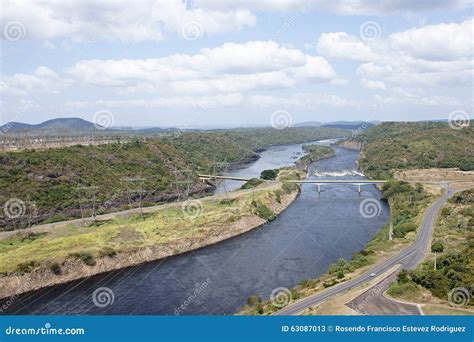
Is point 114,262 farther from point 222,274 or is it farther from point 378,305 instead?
point 378,305

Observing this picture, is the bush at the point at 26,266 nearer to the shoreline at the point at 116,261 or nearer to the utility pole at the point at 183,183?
the shoreline at the point at 116,261

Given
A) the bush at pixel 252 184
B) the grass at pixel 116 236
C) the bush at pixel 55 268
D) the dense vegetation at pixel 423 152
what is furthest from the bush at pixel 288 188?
the bush at pixel 55 268

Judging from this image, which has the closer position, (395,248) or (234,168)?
(395,248)

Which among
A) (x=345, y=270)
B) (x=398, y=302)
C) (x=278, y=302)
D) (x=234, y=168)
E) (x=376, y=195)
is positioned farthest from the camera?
(x=234, y=168)

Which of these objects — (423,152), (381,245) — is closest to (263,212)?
(381,245)

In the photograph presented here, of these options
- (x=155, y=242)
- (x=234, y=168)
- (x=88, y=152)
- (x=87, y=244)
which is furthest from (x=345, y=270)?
(x=234, y=168)

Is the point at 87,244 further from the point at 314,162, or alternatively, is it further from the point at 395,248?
the point at 314,162
